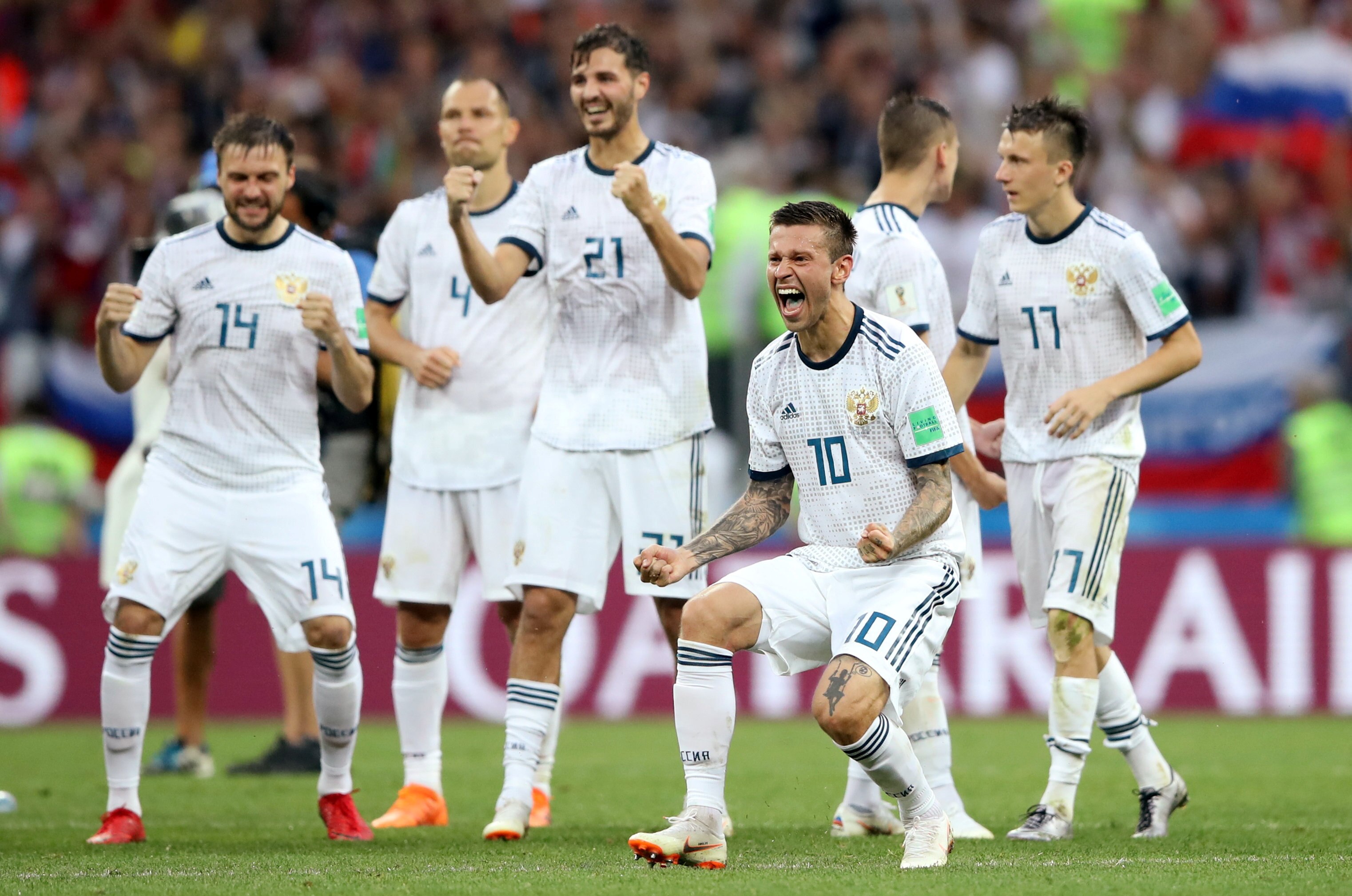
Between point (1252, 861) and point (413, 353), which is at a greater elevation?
point (413, 353)

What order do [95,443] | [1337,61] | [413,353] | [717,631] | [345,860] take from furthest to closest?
[1337,61], [95,443], [413,353], [345,860], [717,631]

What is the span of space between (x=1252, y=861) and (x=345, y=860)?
2826mm

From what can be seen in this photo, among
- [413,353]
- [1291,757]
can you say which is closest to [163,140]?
[413,353]

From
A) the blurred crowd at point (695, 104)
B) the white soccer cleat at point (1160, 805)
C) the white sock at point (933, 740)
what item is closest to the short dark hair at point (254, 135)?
the white sock at point (933, 740)

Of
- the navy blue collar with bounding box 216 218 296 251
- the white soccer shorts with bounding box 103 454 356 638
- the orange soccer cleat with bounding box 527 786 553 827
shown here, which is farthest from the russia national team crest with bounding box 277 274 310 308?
the orange soccer cleat with bounding box 527 786 553 827

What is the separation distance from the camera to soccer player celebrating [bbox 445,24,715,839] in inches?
266

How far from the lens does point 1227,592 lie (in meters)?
11.6

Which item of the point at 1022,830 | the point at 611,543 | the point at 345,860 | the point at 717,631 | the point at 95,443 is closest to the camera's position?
the point at 717,631

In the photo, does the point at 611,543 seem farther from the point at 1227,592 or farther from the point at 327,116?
the point at 327,116

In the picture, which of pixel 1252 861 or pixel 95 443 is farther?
pixel 95 443

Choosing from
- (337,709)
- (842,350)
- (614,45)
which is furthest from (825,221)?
(337,709)

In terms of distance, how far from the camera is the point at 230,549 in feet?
21.5

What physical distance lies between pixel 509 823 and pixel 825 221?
244cm

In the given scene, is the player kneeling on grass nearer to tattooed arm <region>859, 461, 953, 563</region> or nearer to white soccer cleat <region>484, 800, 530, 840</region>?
tattooed arm <region>859, 461, 953, 563</region>
